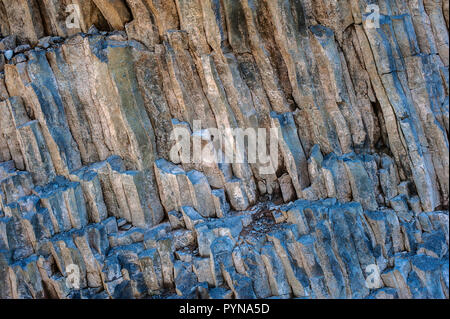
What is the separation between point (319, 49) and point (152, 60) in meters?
4.33

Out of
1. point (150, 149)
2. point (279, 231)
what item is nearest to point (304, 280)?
point (279, 231)

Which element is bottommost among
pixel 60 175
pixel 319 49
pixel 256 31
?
pixel 60 175

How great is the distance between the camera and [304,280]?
30.6ft

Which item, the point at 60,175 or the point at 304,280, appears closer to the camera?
the point at 304,280

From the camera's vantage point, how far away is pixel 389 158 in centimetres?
998

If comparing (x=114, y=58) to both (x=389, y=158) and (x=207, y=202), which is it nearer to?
(x=207, y=202)

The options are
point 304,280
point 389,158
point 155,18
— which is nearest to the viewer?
point 304,280

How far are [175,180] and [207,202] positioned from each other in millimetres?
998

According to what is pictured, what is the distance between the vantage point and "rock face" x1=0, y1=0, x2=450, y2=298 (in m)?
9.59

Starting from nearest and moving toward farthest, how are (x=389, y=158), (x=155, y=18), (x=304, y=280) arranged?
(x=304, y=280), (x=389, y=158), (x=155, y=18)

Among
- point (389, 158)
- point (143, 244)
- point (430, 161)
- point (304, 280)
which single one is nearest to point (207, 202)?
point (143, 244)

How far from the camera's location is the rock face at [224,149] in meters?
9.59

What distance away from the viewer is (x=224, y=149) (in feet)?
35.4
